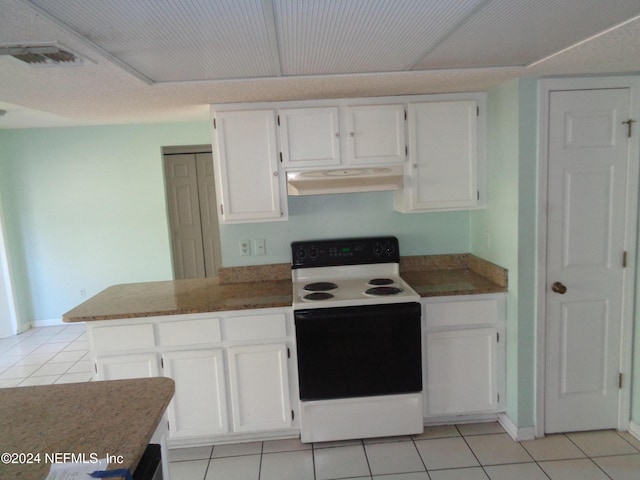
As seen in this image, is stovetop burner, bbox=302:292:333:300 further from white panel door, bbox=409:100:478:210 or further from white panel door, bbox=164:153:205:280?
white panel door, bbox=164:153:205:280

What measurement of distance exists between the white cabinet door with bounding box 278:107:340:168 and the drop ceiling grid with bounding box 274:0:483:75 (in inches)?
25.5

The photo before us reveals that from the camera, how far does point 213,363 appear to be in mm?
2414

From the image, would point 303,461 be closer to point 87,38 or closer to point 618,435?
point 618,435

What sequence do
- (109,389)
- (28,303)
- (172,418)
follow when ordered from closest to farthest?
(109,389) → (172,418) → (28,303)

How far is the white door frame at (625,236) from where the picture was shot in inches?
89.2

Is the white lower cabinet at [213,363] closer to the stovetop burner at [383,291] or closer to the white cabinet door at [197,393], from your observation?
the white cabinet door at [197,393]

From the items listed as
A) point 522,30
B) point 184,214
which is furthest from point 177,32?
point 184,214

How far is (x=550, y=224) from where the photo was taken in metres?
2.34

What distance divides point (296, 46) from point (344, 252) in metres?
1.54

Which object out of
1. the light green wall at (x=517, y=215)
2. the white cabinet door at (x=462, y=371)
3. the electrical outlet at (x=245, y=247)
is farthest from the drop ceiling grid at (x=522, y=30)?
the electrical outlet at (x=245, y=247)

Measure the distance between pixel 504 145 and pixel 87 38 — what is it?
6.96 ft

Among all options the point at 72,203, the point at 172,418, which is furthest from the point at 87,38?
the point at 72,203

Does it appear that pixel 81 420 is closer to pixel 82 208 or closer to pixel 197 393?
pixel 197 393

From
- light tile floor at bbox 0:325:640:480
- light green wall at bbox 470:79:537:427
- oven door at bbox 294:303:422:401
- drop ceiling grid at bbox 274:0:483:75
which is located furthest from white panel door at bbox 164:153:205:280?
light green wall at bbox 470:79:537:427
